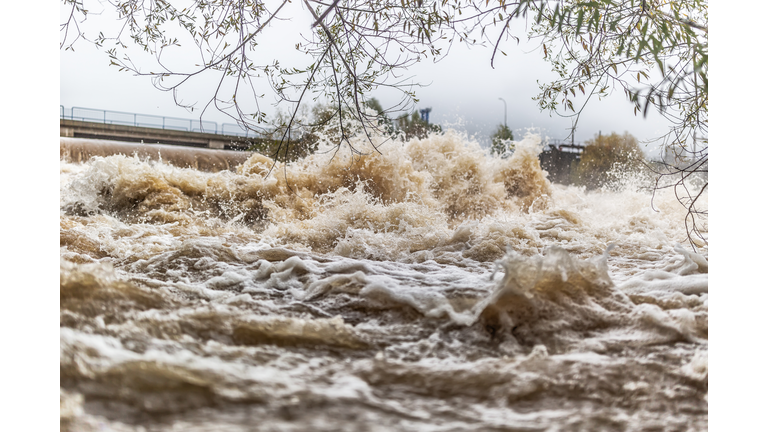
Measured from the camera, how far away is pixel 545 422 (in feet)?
3.20

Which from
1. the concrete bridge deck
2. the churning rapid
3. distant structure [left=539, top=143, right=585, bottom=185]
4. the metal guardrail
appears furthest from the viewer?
distant structure [left=539, top=143, right=585, bottom=185]

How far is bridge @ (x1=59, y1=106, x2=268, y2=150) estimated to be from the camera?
3004 millimetres

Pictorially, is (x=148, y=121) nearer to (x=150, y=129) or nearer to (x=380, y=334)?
(x=150, y=129)

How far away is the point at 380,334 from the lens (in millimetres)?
1465

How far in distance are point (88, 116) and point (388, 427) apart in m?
3.08

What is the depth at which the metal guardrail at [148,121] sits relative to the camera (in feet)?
9.68

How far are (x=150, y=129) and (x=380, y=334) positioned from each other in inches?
101

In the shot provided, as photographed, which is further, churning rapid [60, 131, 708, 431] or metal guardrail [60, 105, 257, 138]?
metal guardrail [60, 105, 257, 138]

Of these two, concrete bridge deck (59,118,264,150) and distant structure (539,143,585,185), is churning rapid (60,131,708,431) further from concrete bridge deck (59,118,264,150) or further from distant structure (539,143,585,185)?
distant structure (539,143,585,185)

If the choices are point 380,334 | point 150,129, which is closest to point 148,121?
point 150,129

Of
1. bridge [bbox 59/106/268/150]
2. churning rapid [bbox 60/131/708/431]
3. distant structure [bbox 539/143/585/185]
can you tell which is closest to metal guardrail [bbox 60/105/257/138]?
bridge [bbox 59/106/268/150]

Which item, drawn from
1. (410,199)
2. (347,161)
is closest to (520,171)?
(410,199)

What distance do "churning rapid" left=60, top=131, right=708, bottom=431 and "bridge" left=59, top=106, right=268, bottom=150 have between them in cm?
72
